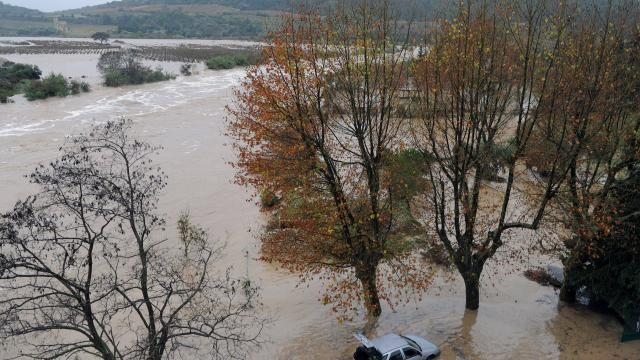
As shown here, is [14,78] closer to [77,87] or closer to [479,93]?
[77,87]

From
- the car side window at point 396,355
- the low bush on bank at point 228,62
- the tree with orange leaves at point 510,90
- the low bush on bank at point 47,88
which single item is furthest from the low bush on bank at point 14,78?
the car side window at point 396,355

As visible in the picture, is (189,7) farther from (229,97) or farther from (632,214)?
(632,214)

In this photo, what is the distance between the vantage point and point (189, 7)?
196 m

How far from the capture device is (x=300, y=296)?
62.5 ft

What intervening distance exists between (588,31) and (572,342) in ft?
29.3

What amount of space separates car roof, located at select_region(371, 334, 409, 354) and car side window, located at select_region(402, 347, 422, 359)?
0.14 m

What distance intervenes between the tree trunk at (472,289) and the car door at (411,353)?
3.31 metres

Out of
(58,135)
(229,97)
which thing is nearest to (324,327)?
(58,135)

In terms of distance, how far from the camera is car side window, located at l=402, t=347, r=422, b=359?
13695 mm

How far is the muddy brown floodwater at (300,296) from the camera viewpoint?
1526 centimetres

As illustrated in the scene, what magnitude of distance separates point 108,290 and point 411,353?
9188 mm

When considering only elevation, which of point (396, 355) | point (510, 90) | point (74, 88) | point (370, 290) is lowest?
point (396, 355)

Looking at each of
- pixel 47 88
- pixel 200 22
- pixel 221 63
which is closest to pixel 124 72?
pixel 47 88

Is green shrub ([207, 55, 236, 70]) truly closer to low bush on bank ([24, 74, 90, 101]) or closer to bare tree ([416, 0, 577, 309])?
low bush on bank ([24, 74, 90, 101])
